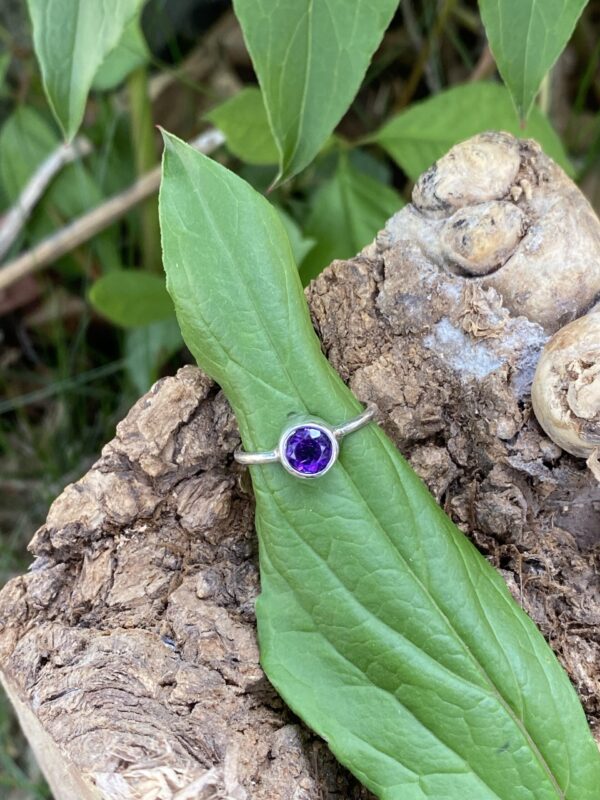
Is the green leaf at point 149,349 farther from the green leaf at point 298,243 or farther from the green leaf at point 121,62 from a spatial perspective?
the green leaf at point 121,62

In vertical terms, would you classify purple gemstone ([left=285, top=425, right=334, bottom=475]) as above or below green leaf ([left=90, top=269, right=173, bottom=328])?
below

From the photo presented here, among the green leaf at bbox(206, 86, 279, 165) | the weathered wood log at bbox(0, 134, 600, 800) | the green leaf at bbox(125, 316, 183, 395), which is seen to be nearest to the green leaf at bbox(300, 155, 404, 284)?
the green leaf at bbox(206, 86, 279, 165)

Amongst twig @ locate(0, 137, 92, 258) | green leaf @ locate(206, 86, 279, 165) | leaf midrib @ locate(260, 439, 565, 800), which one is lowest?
leaf midrib @ locate(260, 439, 565, 800)

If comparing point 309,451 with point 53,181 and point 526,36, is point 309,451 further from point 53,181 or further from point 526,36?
point 53,181

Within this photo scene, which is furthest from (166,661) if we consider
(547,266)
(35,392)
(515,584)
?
(35,392)

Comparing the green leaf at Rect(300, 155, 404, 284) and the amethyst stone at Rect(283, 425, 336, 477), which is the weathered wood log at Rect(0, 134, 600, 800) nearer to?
the amethyst stone at Rect(283, 425, 336, 477)

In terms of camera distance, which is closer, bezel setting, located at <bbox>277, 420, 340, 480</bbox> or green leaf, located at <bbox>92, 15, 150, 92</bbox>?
bezel setting, located at <bbox>277, 420, 340, 480</bbox>
